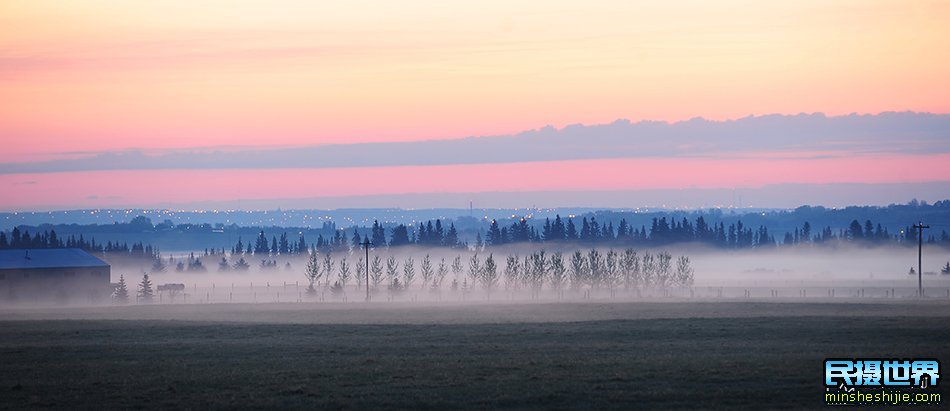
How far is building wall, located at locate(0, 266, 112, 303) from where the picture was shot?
151m

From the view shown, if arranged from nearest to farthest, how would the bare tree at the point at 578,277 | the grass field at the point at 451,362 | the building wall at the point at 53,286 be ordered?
the grass field at the point at 451,362 → the building wall at the point at 53,286 → the bare tree at the point at 578,277

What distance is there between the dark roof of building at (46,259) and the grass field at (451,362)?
8718 cm

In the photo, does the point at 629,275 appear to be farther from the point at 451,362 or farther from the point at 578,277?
the point at 451,362

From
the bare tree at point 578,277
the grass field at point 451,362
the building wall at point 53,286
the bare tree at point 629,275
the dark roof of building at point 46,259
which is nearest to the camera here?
the grass field at point 451,362

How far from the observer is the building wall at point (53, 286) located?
5935 inches

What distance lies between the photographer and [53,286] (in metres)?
153

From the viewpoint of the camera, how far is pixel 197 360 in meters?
47.4

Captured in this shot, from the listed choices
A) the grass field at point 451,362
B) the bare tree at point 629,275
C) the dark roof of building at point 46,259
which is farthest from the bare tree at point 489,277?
the grass field at point 451,362

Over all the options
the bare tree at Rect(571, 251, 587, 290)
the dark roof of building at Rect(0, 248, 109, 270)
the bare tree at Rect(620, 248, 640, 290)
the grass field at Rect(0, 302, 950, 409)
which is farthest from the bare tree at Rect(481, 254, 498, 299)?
the grass field at Rect(0, 302, 950, 409)

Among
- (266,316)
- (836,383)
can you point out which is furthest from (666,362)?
(266,316)

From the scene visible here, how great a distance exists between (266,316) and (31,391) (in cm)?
5313

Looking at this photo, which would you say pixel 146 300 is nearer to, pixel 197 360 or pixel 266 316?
pixel 266 316

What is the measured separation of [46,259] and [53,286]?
635cm

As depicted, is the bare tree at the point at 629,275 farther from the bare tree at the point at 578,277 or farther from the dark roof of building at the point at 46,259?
the dark roof of building at the point at 46,259
